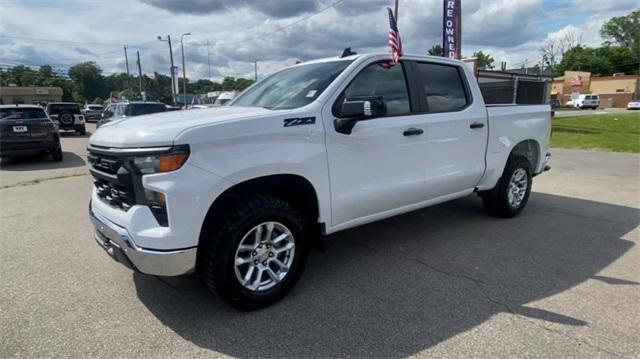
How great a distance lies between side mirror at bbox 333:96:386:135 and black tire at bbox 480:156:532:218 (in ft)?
8.29

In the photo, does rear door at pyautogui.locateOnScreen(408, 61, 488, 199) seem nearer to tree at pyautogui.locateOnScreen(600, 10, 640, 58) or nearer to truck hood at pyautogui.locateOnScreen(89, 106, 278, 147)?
truck hood at pyautogui.locateOnScreen(89, 106, 278, 147)

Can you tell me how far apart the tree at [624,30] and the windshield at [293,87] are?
4681 inches

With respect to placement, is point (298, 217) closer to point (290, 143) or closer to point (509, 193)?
point (290, 143)

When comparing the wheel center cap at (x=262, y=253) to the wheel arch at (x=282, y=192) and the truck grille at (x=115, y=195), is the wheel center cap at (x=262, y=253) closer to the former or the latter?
the wheel arch at (x=282, y=192)

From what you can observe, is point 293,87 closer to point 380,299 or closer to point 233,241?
point 233,241

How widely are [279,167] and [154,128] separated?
35.9 inches

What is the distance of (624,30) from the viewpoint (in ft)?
329

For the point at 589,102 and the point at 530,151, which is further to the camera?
the point at 589,102

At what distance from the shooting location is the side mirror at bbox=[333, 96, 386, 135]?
3244 mm

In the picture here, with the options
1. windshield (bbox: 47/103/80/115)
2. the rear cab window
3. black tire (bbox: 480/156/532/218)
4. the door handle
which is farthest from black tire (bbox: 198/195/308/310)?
windshield (bbox: 47/103/80/115)

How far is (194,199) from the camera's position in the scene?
2756 millimetres

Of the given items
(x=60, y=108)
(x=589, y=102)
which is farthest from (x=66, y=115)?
(x=589, y=102)

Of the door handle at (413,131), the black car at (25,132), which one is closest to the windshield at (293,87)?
the door handle at (413,131)

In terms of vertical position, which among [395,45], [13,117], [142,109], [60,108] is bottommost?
[13,117]
